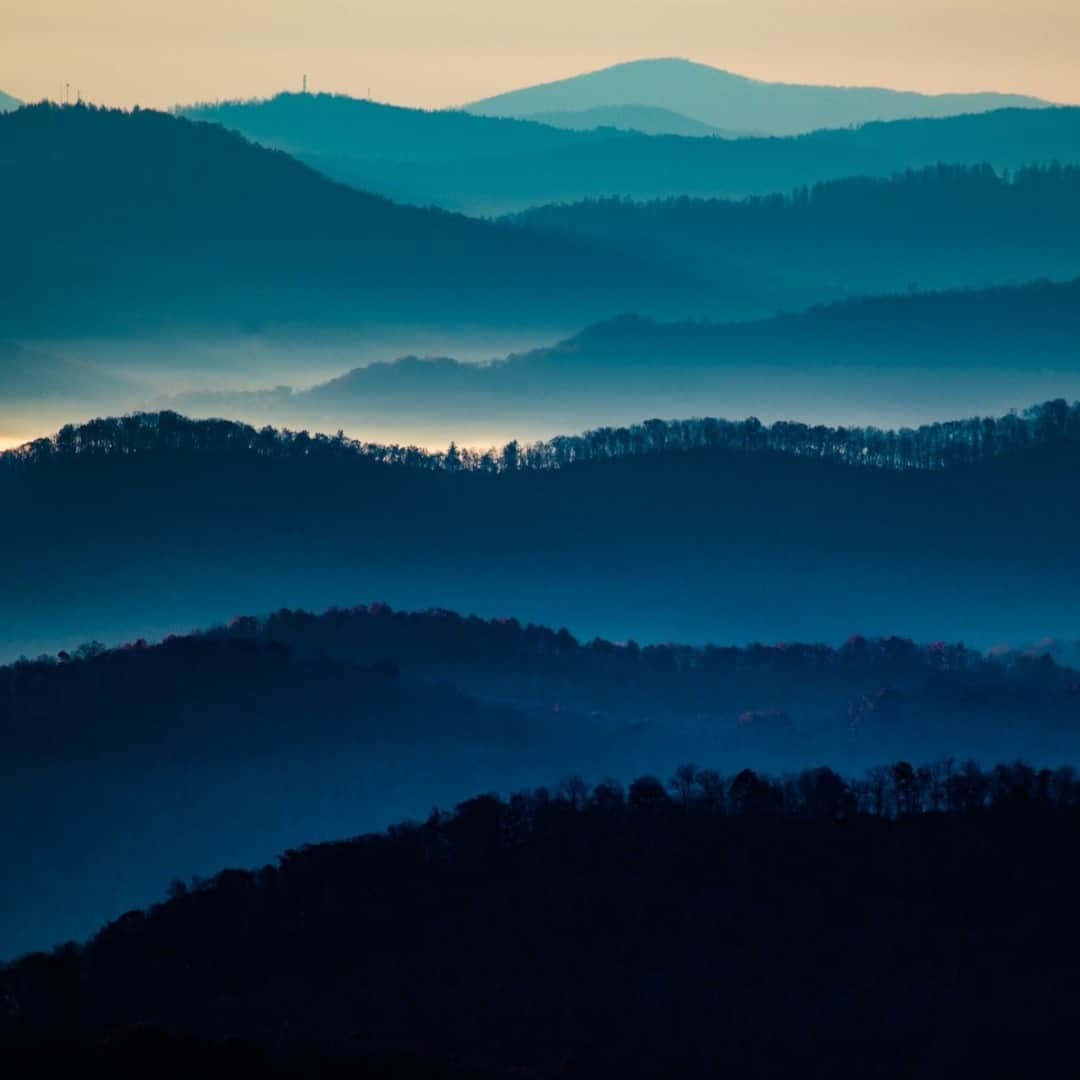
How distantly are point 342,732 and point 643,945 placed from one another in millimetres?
56546

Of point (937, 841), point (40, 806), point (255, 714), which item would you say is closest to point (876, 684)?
point (255, 714)

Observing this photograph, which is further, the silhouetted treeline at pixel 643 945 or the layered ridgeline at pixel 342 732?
the layered ridgeline at pixel 342 732

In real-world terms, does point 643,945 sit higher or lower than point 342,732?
lower

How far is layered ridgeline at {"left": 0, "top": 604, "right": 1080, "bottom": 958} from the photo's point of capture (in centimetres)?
12675

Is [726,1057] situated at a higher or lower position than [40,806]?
lower

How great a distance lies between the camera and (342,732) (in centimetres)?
13862

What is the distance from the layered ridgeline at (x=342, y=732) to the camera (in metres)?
127

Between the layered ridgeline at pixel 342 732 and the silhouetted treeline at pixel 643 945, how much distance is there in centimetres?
2855

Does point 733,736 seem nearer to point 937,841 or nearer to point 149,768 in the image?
point 149,768

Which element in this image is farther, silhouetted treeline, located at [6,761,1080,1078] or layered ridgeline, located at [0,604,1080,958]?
layered ridgeline, located at [0,604,1080,958]

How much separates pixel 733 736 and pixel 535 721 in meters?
11.8

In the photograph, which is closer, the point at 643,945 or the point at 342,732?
the point at 643,945

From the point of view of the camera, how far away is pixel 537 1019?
254ft

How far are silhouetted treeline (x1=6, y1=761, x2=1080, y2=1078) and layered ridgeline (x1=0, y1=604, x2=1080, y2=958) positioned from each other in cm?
2855
